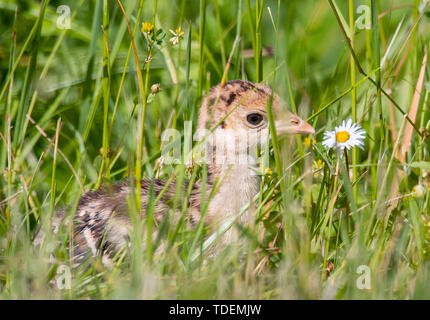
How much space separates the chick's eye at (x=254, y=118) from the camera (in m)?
3.09

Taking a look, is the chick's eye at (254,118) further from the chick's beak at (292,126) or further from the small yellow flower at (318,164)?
the small yellow flower at (318,164)

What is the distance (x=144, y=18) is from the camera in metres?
4.03

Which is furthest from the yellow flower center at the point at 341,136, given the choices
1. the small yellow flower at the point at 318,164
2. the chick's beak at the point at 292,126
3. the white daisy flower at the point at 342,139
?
the small yellow flower at the point at 318,164

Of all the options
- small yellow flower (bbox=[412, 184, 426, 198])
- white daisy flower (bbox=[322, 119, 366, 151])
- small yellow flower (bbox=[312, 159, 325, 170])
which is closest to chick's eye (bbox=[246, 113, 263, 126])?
small yellow flower (bbox=[312, 159, 325, 170])

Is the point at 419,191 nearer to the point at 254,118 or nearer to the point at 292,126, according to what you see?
the point at 292,126

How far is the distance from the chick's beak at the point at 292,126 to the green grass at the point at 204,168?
6 centimetres

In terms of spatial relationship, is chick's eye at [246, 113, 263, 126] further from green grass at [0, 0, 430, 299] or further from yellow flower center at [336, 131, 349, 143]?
→ yellow flower center at [336, 131, 349, 143]

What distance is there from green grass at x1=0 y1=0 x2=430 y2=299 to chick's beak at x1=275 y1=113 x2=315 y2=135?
6 cm

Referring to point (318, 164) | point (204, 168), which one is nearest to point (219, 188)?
point (204, 168)

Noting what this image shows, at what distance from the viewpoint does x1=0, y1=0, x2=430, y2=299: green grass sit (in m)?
2.26

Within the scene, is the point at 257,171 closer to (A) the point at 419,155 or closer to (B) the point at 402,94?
(A) the point at 419,155
